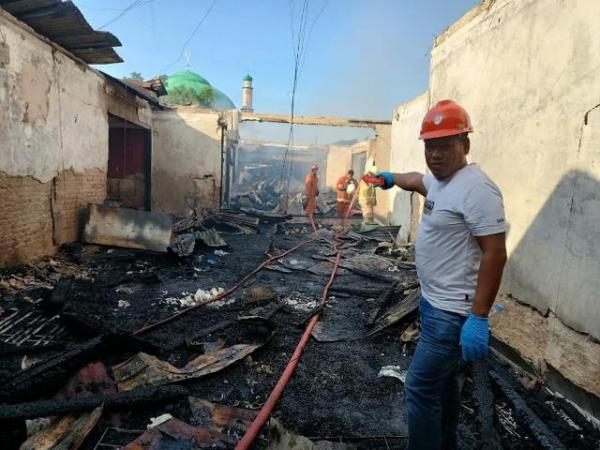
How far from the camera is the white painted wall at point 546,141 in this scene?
2961mm

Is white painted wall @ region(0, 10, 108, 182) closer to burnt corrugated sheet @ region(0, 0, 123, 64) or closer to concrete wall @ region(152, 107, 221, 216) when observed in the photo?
burnt corrugated sheet @ region(0, 0, 123, 64)

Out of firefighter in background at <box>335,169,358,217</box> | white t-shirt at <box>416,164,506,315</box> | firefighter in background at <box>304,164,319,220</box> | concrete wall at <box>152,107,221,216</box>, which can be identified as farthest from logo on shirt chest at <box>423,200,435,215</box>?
concrete wall at <box>152,107,221,216</box>

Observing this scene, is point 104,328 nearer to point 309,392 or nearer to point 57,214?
point 309,392

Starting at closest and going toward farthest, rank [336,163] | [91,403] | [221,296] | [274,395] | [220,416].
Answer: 1. [91,403]
2. [220,416]
3. [274,395]
4. [221,296]
5. [336,163]

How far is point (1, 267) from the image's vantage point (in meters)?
5.76

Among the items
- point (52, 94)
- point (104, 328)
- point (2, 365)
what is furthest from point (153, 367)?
point (52, 94)

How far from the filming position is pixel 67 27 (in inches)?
246

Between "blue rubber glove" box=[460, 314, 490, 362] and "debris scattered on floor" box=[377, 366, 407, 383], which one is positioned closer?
"blue rubber glove" box=[460, 314, 490, 362]

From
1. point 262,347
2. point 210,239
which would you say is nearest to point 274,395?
point 262,347

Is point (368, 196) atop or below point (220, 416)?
atop

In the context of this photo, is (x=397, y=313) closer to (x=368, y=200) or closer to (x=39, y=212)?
(x=39, y=212)

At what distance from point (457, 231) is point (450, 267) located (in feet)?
0.72

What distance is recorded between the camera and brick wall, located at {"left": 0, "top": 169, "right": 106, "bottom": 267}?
5840 mm

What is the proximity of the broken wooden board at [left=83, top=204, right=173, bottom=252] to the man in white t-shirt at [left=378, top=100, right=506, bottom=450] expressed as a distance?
643 cm
